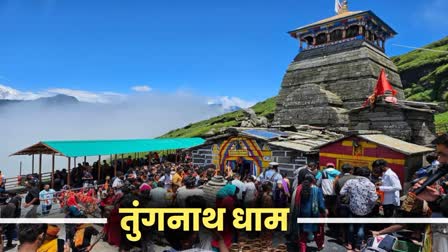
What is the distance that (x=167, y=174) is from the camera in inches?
459

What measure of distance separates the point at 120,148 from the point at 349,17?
21.3 m

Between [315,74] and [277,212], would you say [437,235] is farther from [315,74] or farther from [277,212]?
[315,74]

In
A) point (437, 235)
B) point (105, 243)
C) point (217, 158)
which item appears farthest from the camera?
point (217, 158)

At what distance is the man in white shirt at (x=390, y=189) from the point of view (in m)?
7.17

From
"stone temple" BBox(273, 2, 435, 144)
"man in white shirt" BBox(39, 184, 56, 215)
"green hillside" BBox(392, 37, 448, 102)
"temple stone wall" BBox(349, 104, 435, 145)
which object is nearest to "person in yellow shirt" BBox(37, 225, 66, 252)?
"man in white shirt" BBox(39, 184, 56, 215)

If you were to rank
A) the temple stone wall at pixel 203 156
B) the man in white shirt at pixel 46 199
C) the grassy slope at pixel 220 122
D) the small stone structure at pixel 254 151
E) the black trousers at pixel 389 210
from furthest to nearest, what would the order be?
the grassy slope at pixel 220 122 < the temple stone wall at pixel 203 156 < the small stone structure at pixel 254 151 < the man in white shirt at pixel 46 199 < the black trousers at pixel 389 210

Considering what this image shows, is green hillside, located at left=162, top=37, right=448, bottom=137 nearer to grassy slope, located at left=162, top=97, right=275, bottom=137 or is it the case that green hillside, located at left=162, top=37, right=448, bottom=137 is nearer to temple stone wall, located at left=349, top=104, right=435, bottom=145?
grassy slope, located at left=162, top=97, right=275, bottom=137

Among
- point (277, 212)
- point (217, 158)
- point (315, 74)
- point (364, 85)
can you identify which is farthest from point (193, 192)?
point (315, 74)

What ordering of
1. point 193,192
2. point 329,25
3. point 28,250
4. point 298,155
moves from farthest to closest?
1. point 329,25
2. point 298,155
3. point 193,192
4. point 28,250

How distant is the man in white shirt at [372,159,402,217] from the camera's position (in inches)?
282

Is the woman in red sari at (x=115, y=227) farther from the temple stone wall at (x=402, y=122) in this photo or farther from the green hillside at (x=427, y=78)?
the green hillside at (x=427, y=78)

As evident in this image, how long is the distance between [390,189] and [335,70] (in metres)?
20.9

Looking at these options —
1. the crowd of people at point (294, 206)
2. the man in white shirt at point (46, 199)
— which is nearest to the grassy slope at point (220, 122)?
the man in white shirt at point (46, 199)

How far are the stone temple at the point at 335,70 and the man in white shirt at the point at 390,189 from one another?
11156mm
